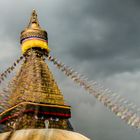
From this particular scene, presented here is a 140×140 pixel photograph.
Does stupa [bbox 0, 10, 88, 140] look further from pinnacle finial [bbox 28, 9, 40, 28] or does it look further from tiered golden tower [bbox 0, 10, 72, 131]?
pinnacle finial [bbox 28, 9, 40, 28]

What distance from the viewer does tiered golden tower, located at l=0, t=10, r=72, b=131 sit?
43281mm

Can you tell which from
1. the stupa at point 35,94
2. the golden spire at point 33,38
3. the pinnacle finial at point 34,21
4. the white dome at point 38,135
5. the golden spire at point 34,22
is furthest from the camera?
the pinnacle finial at point 34,21

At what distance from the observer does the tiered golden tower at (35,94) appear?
142 ft

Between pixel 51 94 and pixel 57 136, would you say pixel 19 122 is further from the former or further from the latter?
pixel 57 136

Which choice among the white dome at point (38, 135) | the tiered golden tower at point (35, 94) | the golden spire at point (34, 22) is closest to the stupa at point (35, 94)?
the tiered golden tower at point (35, 94)

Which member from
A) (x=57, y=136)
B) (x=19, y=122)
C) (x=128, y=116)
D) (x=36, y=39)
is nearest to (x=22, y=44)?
(x=36, y=39)

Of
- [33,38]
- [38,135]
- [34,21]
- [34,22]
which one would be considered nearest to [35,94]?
[33,38]

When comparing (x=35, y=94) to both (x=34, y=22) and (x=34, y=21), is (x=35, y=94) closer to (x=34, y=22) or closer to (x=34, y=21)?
(x=34, y=22)

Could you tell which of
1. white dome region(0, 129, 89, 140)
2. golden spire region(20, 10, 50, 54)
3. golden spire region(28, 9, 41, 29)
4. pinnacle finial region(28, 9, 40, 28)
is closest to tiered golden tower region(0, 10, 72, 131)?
golden spire region(20, 10, 50, 54)

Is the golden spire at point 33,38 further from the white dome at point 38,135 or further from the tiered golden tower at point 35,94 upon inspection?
the white dome at point 38,135

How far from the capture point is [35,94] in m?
44.5

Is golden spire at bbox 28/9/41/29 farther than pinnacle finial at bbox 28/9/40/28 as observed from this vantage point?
No

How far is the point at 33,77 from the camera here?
45.8 meters

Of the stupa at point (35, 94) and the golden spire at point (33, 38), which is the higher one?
the golden spire at point (33, 38)
